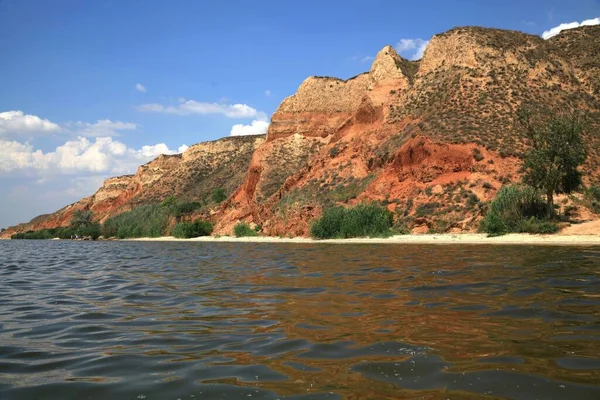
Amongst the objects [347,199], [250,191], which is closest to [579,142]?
[347,199]

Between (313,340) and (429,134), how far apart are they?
4160cm

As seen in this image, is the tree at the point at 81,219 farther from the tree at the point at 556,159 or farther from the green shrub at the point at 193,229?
the tree at the point at 556,159

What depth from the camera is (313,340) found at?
5.91 meters

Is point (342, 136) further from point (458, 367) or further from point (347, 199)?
point (458, 367)

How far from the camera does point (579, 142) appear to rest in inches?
1181

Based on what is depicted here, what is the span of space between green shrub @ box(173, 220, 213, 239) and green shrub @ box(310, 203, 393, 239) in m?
23.7

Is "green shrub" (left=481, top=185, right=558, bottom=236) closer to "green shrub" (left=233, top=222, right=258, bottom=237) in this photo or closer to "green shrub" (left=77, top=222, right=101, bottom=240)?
"green shrub" (left=233, top=222, right=258, bottom=237)

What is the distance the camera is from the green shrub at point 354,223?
37.1 metres

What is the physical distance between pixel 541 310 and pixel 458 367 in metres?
3.44

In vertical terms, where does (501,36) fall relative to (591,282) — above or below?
above

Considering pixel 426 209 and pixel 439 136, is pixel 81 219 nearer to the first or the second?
pixel 439 136

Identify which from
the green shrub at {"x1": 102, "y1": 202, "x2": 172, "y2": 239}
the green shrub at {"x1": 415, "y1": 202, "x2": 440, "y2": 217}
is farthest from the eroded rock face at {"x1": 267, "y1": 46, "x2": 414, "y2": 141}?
the green shrub at {"x1": 415, "y1": 202, "x2": 440, "y2": 217}

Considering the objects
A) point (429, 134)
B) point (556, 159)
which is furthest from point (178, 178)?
point (556, 159)

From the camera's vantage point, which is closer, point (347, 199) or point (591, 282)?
point (591, 282)
